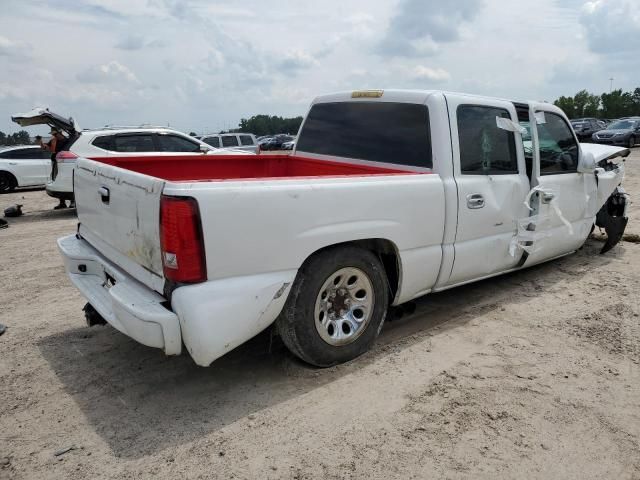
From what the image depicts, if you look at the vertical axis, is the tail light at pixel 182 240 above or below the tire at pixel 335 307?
above

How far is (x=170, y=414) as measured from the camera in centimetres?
301

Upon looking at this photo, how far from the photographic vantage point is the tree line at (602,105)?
6725 centimetres

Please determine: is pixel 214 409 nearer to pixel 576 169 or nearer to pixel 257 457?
pixel 257 457

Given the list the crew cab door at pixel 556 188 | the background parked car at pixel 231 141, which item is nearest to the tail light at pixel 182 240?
the crew cab door at pixel 556 188

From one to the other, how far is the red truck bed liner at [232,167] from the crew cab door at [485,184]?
21.6 inches

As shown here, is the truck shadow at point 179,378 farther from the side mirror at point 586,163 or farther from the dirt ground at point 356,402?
the side mirror at point 586,163

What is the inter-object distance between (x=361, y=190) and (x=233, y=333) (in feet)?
3.95

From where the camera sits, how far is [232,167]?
199 inches

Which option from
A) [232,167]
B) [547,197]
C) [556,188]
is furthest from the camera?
[232,167]

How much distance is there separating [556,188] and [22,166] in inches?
588

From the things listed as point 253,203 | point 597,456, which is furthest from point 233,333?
point 597,456

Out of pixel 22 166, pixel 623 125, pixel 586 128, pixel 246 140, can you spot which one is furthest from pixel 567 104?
pixel 22 166

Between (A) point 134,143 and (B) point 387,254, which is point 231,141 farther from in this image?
(B) point 387,254

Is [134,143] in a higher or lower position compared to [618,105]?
lower
